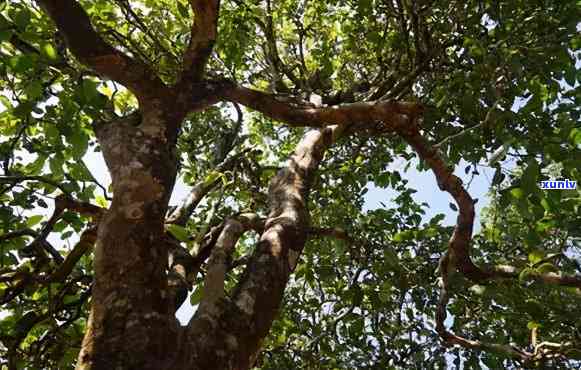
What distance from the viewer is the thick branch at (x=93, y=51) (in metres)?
2.49

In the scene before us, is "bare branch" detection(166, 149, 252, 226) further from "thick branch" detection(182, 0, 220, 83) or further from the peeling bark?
"thick branch" detection(182, 0, 220, 83)

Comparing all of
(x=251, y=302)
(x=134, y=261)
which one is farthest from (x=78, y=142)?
(x=251, y=302)

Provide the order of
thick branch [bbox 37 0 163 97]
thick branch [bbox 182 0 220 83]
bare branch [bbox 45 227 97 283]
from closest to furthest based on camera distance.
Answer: thick branch [bbox 37 0 163 97], bare branch [bbox 45 227 97 283], thick branch [bbox 182 0 220 83]

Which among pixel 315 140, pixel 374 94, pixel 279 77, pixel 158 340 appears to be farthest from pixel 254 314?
pixel 279 77

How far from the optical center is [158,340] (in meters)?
1.75

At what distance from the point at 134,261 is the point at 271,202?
1.54 metres

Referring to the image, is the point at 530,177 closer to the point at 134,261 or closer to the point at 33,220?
the point at 134,261

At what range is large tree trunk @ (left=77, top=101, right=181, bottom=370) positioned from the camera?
67.2 inches

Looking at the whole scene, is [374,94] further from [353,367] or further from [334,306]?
[353,367]

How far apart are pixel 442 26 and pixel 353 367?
11.8ft

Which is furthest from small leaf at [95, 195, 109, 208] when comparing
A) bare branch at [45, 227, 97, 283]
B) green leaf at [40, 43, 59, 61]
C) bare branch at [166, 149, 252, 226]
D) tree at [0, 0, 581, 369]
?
green leaf at [40, 43, 59, 61]

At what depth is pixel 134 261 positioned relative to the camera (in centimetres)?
192

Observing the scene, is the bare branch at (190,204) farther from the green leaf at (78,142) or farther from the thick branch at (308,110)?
the thick branch at (308,110)

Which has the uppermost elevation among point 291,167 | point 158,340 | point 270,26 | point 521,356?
point 270,26
